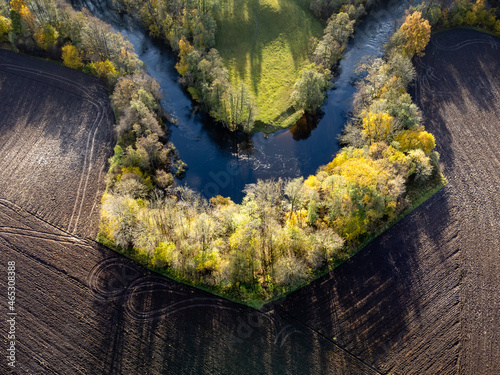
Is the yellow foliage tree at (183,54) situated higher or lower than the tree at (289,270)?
higher

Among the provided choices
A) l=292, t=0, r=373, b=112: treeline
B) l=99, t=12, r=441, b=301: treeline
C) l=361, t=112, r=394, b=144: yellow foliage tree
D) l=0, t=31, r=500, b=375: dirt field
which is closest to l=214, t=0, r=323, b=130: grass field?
l=292, t=0, r=373, b=112: treeline

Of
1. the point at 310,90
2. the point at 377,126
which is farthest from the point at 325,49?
the point at 377,126

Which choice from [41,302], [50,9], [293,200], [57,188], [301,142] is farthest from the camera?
[50,9]

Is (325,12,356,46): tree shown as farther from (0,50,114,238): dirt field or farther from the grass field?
(0,50,114,238): dirt field

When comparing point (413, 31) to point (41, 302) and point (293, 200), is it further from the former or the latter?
point (41, 302)

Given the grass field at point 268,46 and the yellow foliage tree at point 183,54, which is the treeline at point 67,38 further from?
the grass field at point 268,46

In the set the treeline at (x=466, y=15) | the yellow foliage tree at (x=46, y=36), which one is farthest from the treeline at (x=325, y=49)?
the yellow foliage tree at (x=46, y=36)

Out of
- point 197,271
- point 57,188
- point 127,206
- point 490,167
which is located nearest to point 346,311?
point 197,271
